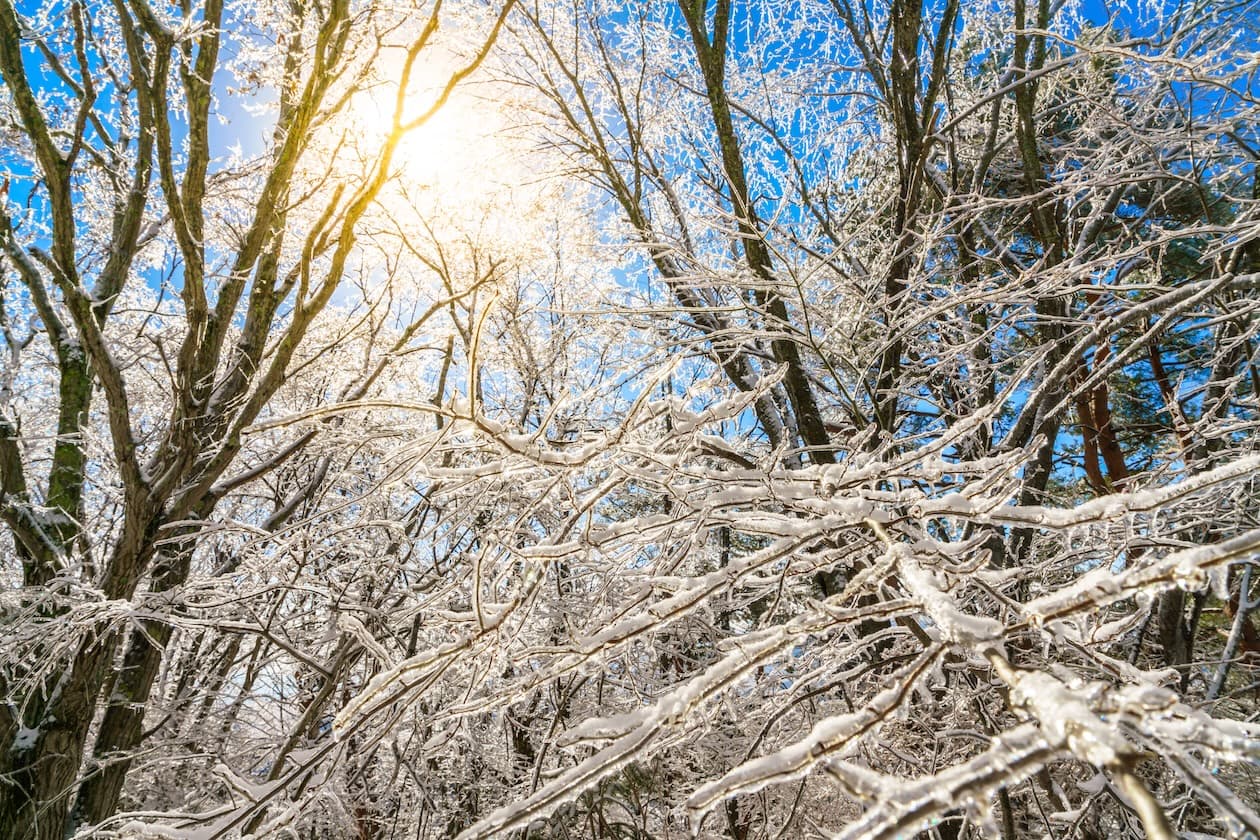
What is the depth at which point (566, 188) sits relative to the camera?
5.88m

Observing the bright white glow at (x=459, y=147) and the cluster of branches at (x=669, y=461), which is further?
the bright white glow at (x=459, y=147)

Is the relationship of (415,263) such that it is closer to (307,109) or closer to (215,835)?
(307,109)

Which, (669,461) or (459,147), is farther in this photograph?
(459,147)

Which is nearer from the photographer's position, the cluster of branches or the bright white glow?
the cluster of branches

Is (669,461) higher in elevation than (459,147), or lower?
lower

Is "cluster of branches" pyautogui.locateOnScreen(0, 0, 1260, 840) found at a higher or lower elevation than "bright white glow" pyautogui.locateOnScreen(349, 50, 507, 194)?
lower

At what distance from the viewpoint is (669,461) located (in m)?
1.01

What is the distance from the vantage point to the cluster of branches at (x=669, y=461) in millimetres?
874

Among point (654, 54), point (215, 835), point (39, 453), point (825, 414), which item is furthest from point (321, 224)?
point (39, 453)

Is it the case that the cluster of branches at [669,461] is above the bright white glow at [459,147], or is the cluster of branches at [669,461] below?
below

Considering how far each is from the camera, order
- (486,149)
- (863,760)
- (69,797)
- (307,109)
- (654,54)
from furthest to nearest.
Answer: (486,149), (654,54), (69,797), (307,109), (863,760)

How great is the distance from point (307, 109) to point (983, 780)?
2.86 meters

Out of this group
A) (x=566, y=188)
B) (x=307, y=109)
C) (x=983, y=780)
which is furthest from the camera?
(x=566, y=188)

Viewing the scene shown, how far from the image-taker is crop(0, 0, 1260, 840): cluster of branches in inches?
34.4
